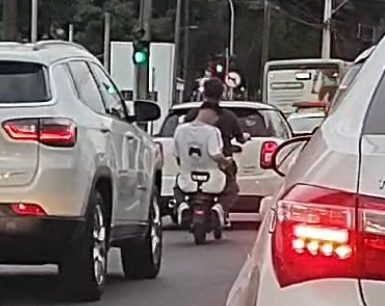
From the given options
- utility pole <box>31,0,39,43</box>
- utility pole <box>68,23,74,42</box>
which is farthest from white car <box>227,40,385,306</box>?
utility pole <box>68,23,74,42</box>

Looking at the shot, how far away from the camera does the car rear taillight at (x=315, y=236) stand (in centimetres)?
381

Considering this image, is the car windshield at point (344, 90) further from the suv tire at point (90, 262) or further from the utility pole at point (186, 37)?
the utility pole at point (186, 37)

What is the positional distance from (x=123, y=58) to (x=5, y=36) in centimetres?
307

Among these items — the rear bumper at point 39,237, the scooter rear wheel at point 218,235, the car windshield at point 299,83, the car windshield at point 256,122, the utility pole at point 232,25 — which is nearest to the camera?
the rear bumper at point 39,237

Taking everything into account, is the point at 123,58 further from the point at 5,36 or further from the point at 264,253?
the point at 264,253

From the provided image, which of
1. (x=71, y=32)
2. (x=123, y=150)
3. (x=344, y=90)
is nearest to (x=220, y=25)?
(x=71, y=32)

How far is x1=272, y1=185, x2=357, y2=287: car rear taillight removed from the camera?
3812mm

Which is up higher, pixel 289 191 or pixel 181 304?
pixel 289 191

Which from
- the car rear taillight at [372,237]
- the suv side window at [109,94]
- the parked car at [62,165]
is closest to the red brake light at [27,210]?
the parked car at [62,165]

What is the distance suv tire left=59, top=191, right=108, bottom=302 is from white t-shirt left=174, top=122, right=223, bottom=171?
431 cm

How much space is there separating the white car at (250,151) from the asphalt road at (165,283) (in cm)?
247

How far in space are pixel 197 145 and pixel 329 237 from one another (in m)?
10.3

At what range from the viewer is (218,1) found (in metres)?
76.6

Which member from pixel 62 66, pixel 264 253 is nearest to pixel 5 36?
pixel 62 66
